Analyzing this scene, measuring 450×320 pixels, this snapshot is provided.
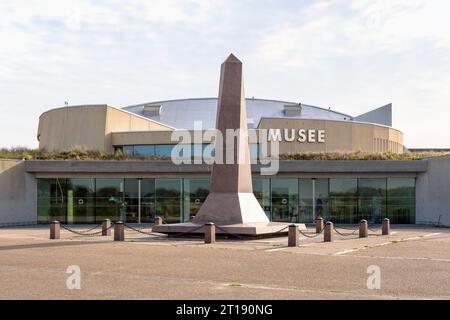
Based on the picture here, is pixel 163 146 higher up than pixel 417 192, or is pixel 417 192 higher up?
pixel 163 146

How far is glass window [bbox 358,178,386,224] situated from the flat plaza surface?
15.8 metres

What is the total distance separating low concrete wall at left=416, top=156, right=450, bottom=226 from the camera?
114 ft

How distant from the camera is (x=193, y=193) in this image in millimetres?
39000

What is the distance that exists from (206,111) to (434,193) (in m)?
30.4

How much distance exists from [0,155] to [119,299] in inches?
1319

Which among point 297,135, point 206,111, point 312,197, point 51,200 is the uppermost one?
point 206,111

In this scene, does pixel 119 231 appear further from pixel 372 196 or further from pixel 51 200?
pixel 372 196

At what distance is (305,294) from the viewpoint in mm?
10625

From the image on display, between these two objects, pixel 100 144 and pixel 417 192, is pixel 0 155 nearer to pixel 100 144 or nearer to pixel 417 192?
pixel 100 144

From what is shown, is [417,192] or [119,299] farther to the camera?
[417,192]

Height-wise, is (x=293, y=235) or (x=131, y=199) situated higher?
(x=131, y=199)

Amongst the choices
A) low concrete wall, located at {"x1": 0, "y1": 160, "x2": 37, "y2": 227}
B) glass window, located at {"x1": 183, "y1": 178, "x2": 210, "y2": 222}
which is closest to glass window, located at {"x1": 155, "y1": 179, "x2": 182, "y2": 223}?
glass window, located at {"x1": 183, "y1": 178, "x2": 210, "y2": 222}

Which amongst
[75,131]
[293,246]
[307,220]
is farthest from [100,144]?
[293,246]

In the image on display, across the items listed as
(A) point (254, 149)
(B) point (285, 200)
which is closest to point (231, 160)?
(B) point (285, 200)
